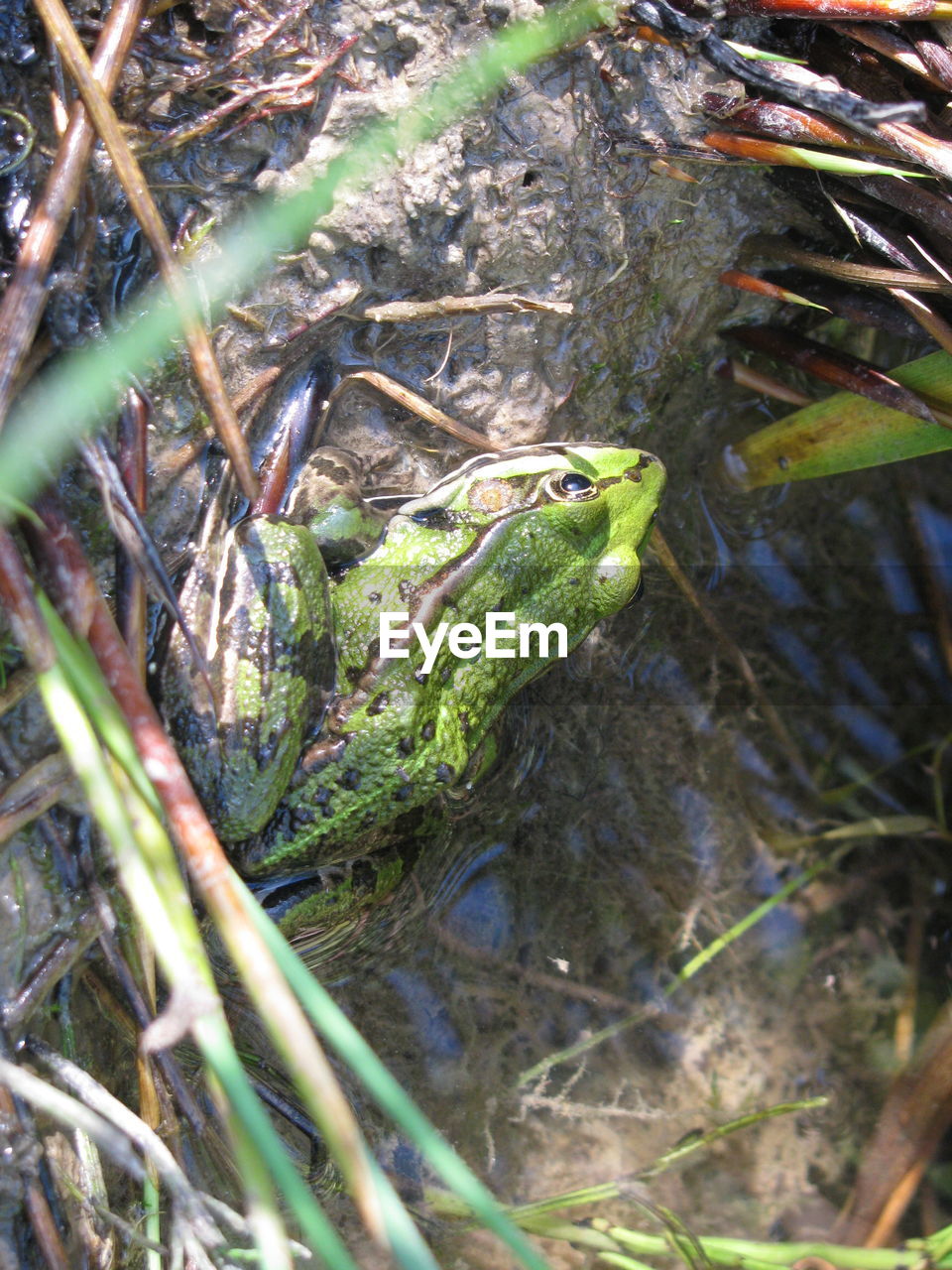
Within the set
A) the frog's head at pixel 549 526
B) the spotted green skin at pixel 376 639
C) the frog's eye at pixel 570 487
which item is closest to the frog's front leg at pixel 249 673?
the spotted green skin at pixel 376 639

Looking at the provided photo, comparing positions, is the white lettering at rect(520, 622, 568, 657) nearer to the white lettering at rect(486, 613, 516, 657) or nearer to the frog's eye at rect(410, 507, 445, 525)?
the white lettering at rect(486, 613, 516, 657)

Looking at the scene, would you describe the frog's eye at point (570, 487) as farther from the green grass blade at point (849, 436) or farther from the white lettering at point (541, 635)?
the green grass blade at point (849, 436)

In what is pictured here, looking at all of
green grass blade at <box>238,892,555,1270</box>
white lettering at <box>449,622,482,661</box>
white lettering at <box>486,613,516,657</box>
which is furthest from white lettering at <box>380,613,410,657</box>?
green grass blade at <box>238,892,555,1270</box>

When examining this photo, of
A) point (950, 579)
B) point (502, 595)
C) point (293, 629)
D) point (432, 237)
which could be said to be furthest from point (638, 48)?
point (950, 579)

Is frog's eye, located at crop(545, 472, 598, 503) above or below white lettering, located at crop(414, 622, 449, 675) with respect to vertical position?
above

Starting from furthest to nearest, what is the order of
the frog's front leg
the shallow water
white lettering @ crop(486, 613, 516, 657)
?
white lettering @ crop(486, 613, 516, 657), the shallow water, the frog's front leg

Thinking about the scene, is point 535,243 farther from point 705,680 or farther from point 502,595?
point 705,680

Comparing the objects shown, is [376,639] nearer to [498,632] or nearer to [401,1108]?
[498,632]
